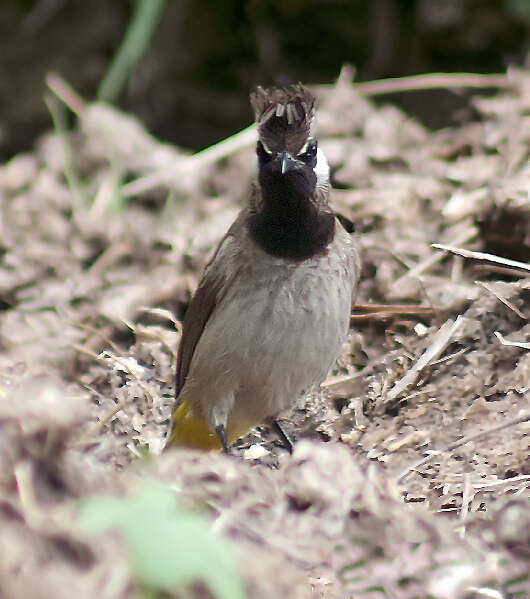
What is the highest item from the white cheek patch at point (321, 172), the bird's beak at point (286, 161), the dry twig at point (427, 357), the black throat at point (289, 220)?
the bird's beak at point (286, 161)

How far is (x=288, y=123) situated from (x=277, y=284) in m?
0.64

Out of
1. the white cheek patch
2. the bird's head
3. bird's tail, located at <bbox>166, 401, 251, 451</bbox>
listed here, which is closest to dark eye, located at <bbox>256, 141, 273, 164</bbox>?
the bird's head

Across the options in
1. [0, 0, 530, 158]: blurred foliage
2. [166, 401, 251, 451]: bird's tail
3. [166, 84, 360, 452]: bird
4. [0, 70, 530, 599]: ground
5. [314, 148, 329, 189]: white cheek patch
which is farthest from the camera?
[0, 0, 530, 158]: blurred foliage

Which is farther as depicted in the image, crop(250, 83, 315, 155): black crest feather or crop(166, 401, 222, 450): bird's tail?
crop(166, 401, 222, 450): bird's tail

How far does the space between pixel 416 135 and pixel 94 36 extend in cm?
320

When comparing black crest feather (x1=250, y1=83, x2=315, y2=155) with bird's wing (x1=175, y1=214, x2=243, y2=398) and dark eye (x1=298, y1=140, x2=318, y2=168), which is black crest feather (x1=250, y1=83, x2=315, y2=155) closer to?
dark eye (x1=298, y1=140, x2=318, y2=168)

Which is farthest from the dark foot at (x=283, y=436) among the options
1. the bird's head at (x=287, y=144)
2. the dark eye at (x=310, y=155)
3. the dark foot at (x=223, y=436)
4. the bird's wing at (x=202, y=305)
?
the dark eye at (x=310, y=155)

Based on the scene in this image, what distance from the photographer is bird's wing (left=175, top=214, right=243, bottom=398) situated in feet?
13.1

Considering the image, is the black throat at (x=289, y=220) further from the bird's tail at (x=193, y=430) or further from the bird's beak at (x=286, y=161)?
the bird's tail at (x=193, y=430)

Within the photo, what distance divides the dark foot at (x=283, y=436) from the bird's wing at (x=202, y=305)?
465 mm

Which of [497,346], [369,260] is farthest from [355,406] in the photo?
[369,260]

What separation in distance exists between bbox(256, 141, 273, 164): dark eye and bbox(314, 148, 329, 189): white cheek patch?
0.25m

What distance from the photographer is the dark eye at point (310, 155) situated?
3.71 meters

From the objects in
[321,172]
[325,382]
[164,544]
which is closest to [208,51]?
[321,172]
